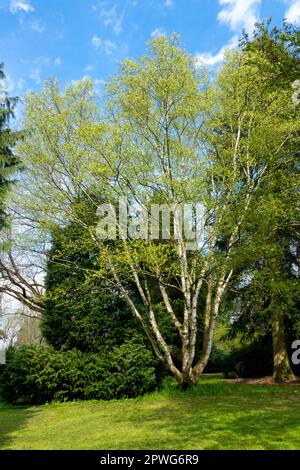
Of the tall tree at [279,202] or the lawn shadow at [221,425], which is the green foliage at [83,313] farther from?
the tall tree at [279,202]

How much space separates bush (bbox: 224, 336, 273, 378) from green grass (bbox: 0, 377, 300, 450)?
6.04 m

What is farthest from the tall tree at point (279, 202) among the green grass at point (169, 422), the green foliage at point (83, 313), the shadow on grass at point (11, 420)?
the shadow on grass at point (11, 420)

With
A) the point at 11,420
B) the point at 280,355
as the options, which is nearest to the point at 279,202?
the point at 280,355

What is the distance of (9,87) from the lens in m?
10.7

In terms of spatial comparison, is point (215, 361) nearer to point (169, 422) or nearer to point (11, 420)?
point (11, 420)

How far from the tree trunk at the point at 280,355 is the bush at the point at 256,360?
2751 mm

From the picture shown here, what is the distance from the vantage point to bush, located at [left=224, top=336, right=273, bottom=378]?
18141 millimetres

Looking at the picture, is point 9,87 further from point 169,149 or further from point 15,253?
point 15,253

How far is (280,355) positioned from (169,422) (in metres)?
8.99

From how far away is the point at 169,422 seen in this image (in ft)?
25.4

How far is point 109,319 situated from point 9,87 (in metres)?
8.03

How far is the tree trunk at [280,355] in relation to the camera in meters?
15.1

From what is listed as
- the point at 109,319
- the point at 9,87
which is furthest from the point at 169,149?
the point at 109,319

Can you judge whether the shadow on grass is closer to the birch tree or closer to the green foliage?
the green foliage
